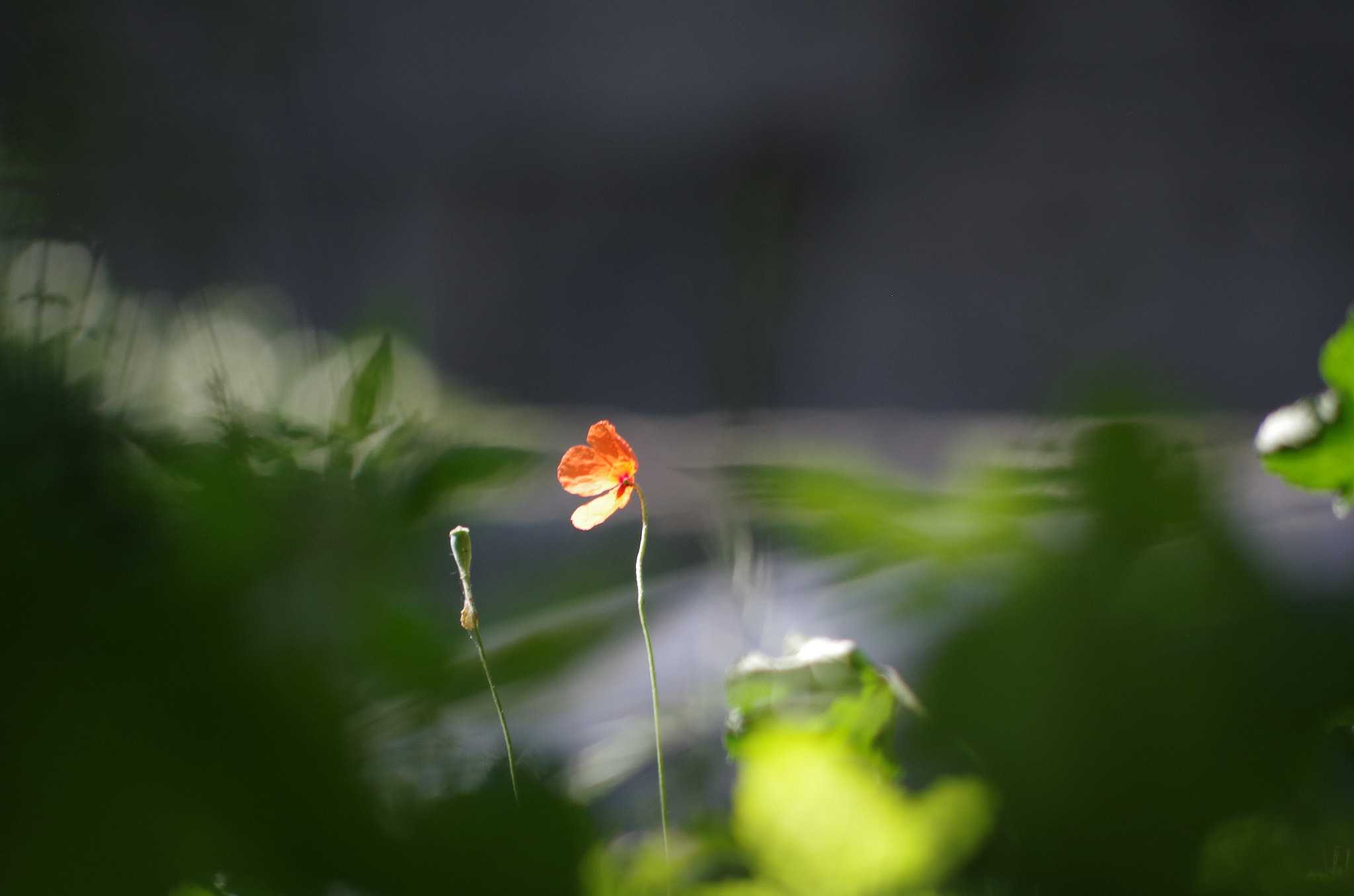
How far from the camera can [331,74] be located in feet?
6.79

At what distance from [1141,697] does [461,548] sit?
0.18m

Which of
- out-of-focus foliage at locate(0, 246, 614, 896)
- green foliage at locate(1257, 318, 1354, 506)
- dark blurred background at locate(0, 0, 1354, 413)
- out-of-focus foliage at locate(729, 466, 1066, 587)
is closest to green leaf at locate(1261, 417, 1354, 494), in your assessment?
green foliage at locate(1257, 318, 1354, 506)

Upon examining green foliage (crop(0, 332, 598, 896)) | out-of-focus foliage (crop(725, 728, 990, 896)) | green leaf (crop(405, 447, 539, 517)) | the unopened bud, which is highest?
green leaf (crop(405, 447, 539, 517))

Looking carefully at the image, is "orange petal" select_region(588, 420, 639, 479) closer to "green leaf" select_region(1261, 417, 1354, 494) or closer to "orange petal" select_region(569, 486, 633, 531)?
"orange petal" select_region(569, 486, 633, 531)

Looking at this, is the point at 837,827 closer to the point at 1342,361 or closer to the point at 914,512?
the point at 914,512

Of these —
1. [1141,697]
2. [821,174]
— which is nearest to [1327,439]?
[1141,697]

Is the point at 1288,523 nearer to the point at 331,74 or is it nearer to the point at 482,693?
the point at 482,693

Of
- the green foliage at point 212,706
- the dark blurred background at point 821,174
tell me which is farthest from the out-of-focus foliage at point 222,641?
the dark blurred background at point 821,174

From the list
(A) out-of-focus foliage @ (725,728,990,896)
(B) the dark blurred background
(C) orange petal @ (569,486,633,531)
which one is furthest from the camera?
(B) the dark blurred background

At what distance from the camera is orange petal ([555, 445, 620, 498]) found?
0.30m

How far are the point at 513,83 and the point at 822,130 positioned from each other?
65 cm

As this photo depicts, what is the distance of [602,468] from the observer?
0.31 meters

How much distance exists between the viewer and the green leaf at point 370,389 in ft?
1.00

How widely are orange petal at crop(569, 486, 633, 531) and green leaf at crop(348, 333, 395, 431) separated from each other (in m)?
0.07
